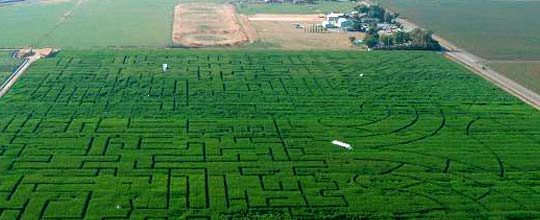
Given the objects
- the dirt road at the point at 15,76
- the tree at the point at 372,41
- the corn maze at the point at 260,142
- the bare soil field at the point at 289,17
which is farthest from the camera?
the bare soil field at the point at 289,17

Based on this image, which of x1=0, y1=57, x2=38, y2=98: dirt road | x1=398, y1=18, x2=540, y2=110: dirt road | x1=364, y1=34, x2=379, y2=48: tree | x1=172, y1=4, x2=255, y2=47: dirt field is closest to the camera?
x1=0, y1=57, x2=38, y2=98: dirt road

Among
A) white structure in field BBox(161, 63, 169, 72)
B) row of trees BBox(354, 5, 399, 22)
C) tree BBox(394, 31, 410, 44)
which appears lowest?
white structure in field BBox(161, 63, 169, 72)

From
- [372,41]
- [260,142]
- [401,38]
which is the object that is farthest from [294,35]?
[260,142]

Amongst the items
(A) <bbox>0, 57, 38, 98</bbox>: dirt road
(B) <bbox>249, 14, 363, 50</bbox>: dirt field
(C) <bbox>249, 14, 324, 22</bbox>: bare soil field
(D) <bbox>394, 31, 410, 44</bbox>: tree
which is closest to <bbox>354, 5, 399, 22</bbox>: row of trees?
(C) <bbox>249, 14, 324, 22</bbox>: bare soil field

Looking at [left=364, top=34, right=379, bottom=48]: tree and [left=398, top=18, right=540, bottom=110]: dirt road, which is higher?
[left=364, top=34, right=379, bottom=48]: tree

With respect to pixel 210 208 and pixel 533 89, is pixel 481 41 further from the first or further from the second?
pixel 210 208

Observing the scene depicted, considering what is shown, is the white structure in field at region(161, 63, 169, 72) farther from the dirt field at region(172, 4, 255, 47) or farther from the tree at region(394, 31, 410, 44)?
the tree at region(394, 31, 410, 44)

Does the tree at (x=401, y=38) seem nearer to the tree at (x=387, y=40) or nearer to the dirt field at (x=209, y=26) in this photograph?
the tree at (x=387, y=40)

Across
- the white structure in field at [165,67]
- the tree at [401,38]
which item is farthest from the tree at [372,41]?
the white structure in field at [165,67]
